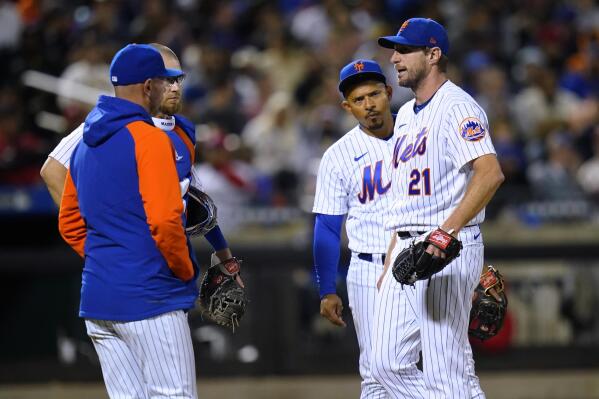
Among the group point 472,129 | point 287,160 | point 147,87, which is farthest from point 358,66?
point 287,160

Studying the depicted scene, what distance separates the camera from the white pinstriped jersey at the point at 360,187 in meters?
6.20

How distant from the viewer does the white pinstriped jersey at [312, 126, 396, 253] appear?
20.3 ft

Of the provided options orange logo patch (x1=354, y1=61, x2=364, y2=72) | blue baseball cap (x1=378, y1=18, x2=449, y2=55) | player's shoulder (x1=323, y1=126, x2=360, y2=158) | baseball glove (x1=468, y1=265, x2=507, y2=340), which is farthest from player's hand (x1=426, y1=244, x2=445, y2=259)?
orange logo patch (x1=354, y1=61, x2=364, y2=72)

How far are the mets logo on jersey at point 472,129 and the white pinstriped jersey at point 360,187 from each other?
41.4 inches

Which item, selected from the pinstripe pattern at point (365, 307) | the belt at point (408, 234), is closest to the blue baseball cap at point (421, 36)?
the belt at point (408, 234)

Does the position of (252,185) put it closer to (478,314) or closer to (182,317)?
(478,314)

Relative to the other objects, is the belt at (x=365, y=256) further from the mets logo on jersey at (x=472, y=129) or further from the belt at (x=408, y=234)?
the mets logo on jersey at (x=472, y=129)

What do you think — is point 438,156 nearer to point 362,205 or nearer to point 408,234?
point 408,234

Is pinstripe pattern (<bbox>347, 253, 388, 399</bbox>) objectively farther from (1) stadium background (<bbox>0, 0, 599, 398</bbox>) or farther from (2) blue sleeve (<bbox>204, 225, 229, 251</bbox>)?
(1) stadium background (<bbox>0, 0, 599, 398</bbox>)

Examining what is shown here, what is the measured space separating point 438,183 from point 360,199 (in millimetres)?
995

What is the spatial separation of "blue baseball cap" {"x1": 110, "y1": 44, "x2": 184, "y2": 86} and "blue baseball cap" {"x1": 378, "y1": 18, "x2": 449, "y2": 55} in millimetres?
1314

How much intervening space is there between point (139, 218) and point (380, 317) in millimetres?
1667

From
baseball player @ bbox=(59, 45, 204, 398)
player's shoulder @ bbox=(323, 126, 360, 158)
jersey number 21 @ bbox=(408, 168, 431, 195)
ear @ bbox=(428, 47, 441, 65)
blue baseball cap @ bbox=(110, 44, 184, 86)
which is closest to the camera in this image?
baseball player @ bbox=(59, 45, 204, 398)

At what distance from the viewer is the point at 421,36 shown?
5441mm
